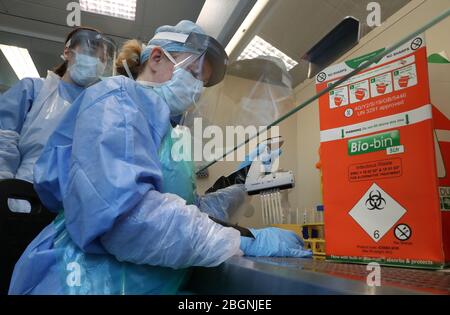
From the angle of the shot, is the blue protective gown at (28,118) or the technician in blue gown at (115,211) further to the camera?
the blue protective gown at (28,118)

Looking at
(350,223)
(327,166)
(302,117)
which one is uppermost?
(302,117)

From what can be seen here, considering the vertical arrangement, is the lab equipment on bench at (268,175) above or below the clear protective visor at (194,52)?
below

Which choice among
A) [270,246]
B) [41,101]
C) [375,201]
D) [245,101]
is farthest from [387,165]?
[41,101]

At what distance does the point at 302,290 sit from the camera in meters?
0.47

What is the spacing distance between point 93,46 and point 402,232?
161cm

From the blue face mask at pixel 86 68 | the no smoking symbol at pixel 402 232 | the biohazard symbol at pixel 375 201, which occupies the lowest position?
the no smoking symbol at pixel 402 232

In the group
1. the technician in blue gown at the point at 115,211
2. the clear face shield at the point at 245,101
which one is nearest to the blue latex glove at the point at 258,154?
the clear face shield at the point at 245,101

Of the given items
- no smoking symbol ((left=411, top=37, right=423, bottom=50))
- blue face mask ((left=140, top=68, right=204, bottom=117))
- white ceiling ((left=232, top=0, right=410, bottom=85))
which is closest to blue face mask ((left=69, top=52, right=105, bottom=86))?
blue face mask ((left=140, top=68, right=204, bottom=117))

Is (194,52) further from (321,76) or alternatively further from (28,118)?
(28,118)

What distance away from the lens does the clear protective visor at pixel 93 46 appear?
1560mm

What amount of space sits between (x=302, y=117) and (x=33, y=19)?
7.34 ft

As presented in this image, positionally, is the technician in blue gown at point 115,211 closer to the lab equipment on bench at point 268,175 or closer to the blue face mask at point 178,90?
the blue face mask at point 178,90
